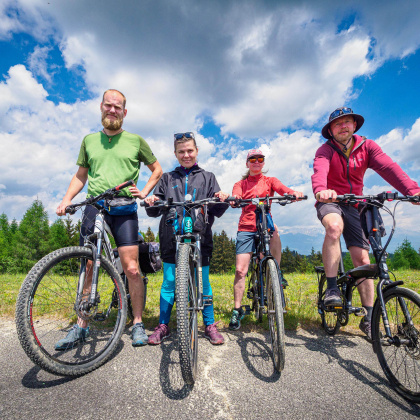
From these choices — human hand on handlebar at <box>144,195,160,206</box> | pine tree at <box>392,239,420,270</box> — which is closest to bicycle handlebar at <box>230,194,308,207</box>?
human hand on handlebar at <box>144,195,160,206</box>

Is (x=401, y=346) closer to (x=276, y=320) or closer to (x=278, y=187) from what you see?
(x=276, y=320)

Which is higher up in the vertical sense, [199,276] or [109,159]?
[109,159]

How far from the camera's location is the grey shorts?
→ 3.40 m

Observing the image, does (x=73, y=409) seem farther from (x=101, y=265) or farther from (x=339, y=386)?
(x=339, y=386)

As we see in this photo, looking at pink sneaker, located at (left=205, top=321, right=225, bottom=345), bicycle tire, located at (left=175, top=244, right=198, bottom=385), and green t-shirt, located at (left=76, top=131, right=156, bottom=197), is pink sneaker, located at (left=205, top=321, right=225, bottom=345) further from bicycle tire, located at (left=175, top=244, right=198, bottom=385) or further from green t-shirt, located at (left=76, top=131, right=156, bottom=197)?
green t-shirt, located at (left=76, top=131, right=156, bottom=197)

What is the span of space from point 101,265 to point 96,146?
66.1 inches

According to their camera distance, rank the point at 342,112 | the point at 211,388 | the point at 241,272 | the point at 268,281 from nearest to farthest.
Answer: the point at 211,388
the point at 268,281
the point at 342,112
the point at 241,272

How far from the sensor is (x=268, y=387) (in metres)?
2.18

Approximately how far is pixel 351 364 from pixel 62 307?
3.36 m

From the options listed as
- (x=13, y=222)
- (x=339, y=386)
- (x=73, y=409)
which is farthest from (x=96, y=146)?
(x=13, y=222)

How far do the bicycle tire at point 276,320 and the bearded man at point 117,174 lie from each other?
1.57 meters

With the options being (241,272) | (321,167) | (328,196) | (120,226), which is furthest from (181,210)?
(321,167)

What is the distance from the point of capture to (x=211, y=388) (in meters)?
2.14

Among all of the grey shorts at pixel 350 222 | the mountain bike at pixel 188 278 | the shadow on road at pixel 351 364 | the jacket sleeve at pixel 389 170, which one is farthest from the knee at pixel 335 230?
the mountain bike at pixel 188 278
